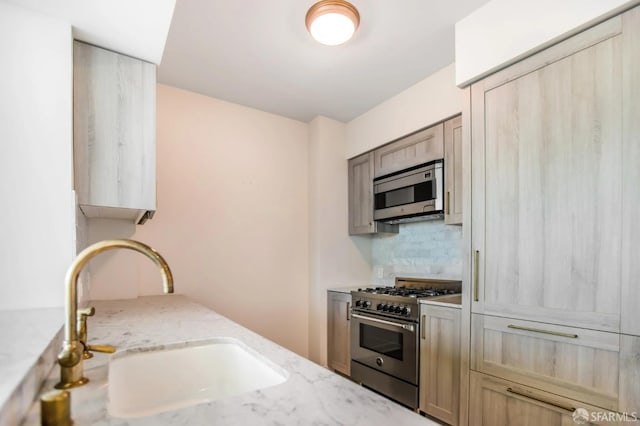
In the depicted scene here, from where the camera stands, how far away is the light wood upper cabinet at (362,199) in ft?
10.4

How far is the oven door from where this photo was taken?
2.29 m

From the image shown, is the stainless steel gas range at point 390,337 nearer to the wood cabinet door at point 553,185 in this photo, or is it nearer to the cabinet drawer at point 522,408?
the cabinet drawer at point 522,408

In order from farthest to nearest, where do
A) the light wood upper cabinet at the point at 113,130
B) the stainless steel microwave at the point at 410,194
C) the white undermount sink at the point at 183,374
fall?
the stainless steel microwave at the point at 410,194
the light wood upper cabinet at the point at 113,130
the white undermount sink at the point at 183,374

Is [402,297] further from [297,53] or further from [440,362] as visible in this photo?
[297,53]

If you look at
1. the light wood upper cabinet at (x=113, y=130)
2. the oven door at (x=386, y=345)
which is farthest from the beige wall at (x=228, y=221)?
the light wood upper cabinet at (x=113, y=130)

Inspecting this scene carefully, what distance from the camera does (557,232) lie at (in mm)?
1567

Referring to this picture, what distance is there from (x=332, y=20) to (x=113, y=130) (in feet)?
4.27

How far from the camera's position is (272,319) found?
3.14 meters

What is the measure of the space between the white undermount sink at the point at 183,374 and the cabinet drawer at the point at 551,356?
1.38 m

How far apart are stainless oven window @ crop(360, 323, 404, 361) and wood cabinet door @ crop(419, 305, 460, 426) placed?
205mm

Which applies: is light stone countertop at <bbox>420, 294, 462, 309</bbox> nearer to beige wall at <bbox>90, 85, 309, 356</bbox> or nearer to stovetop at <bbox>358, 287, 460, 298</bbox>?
stovetop at <bbox>358, 287, 460, 298</bbox>

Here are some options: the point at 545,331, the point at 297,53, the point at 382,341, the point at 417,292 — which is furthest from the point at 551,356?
the point at 297,53

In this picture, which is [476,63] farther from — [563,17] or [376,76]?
[376,76]

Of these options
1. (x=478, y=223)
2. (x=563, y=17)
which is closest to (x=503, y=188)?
(x=478, y=223)
